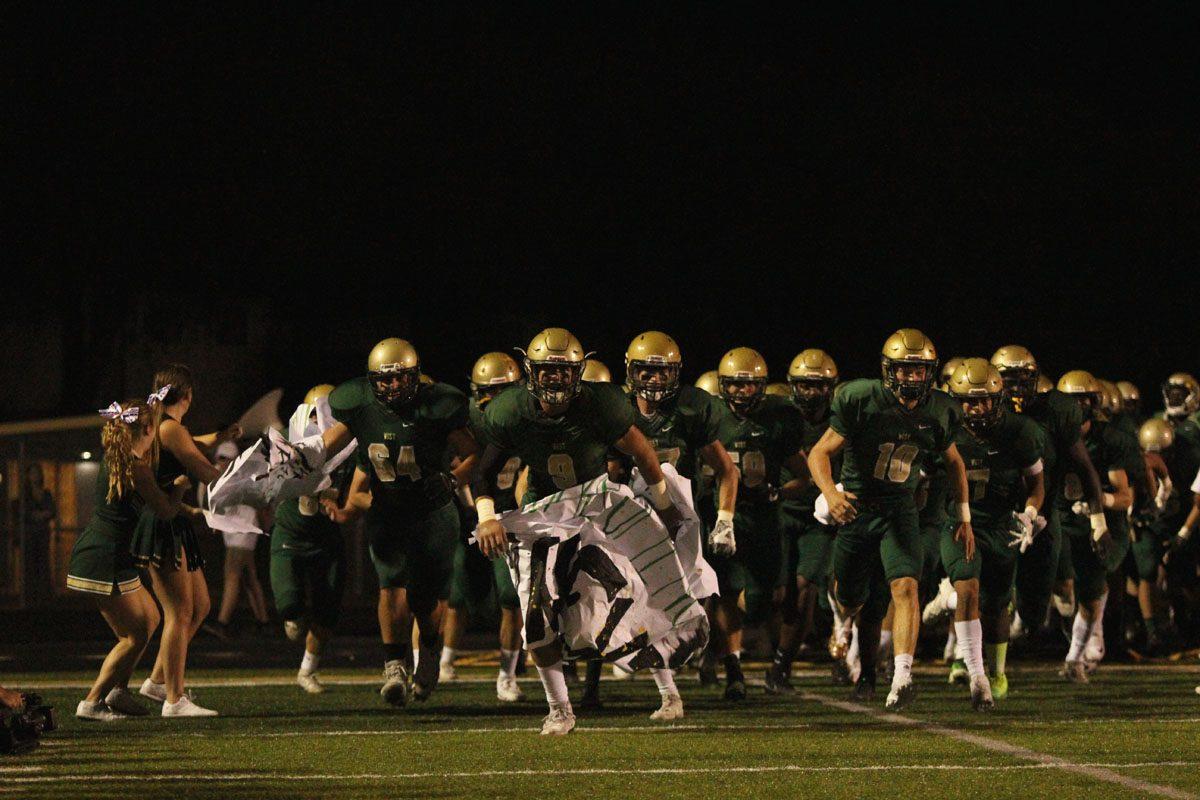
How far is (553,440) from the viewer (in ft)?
28.1

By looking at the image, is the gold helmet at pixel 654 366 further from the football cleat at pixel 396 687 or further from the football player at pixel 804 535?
the football cleat at pixel 396 687

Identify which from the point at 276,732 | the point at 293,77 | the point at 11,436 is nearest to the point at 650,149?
the point at 293,77

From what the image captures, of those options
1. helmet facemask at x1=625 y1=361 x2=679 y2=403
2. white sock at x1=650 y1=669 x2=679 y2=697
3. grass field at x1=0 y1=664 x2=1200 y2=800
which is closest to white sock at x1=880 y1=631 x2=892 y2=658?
grass field at x1=0 y1=664 x2=1200 y2=800

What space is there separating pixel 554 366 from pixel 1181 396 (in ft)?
24.4

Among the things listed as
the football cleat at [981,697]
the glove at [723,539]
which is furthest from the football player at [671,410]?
the football cleat at [981,697]

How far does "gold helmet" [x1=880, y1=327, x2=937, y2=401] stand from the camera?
932cm

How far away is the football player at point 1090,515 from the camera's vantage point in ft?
36.6

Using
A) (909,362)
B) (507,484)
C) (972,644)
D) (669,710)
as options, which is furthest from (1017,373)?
(669,710)

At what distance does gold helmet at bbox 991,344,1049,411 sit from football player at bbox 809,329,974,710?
1.15m

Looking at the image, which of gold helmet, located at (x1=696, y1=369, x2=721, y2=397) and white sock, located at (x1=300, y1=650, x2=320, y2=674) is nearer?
white sock, located at (x1=300, y1=650, x2=320, y2=674)

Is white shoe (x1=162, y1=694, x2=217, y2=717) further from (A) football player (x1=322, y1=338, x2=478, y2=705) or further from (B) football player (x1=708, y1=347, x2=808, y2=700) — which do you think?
(B) football player (x1=708, y1=347, x2=808, y2=700)

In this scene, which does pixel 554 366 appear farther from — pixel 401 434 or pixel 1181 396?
pixel 1181 396

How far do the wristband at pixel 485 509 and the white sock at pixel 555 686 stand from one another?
2.31 feet

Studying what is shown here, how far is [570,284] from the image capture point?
25.5m
